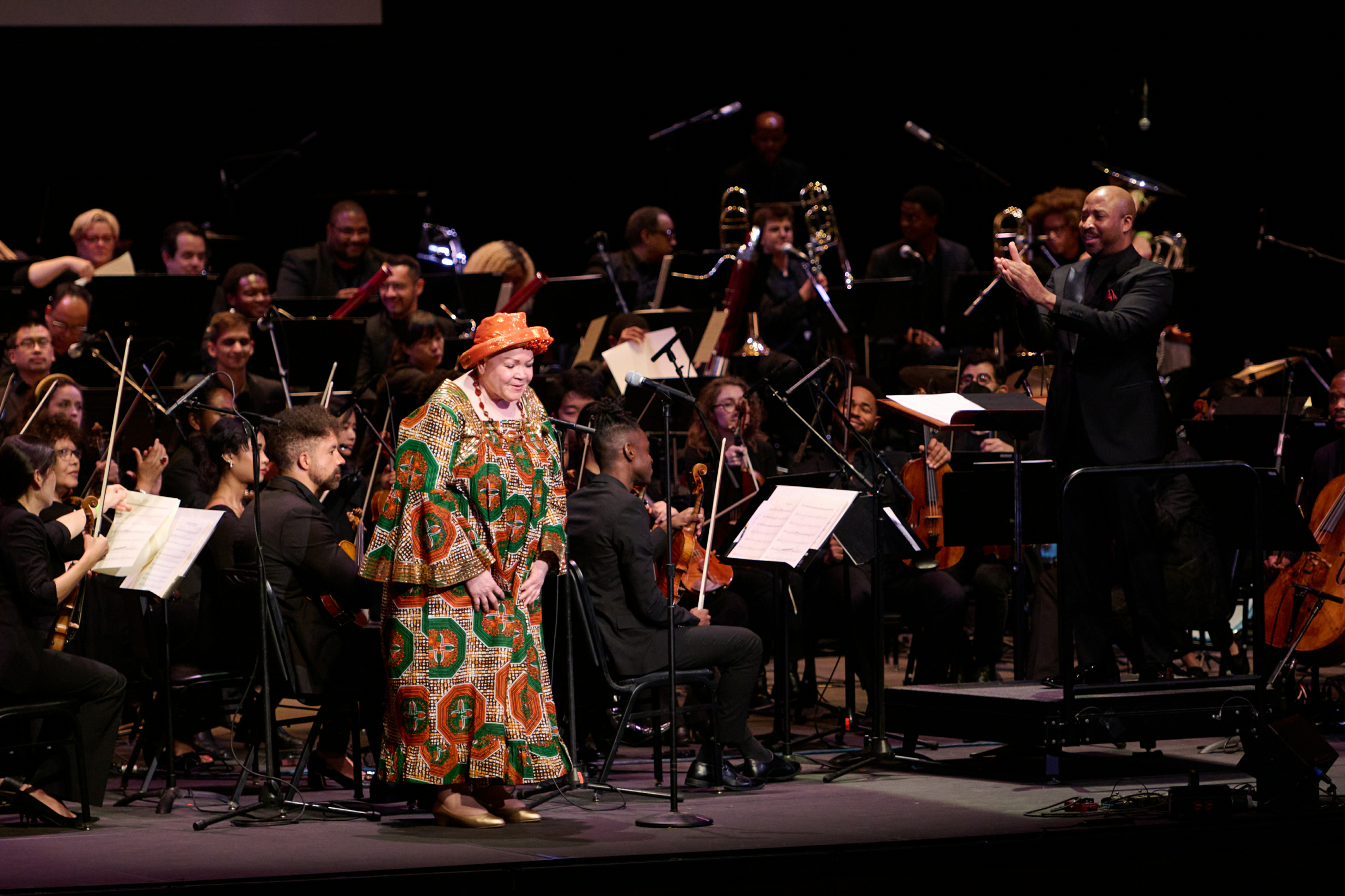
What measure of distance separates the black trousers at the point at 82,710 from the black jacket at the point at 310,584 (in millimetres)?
537

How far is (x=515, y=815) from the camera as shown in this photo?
15.2 ft

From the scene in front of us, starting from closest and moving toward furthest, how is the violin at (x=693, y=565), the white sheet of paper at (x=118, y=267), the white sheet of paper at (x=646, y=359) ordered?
the violin at (x=693, y=565), the white sheet of paper at (x=646, y=359), the white sheet of paper at (x=118, y=267)

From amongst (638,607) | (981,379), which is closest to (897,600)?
(981,379)

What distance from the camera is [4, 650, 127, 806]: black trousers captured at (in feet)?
15.6

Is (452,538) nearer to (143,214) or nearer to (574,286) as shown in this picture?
(574,286)

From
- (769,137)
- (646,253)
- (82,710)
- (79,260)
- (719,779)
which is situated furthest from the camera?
(769,137)

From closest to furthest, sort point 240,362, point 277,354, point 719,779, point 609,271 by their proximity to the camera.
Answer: point 719,779
point 240,362
point 277,354
point 609,271

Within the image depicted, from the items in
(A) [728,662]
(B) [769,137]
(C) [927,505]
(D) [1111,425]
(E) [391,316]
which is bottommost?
(A) [728,662]

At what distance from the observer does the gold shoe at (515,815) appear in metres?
4.62

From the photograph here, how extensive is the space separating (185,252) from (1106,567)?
501cm

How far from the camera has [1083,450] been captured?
210 inches

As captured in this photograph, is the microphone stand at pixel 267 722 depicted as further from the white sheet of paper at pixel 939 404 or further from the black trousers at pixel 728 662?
the white sheet of paper at pixel 939 404

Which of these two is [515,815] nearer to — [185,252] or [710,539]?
[710,539]

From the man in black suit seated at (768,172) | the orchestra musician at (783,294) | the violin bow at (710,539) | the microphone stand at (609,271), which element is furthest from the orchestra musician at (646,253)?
the violin bow at (710,539)
